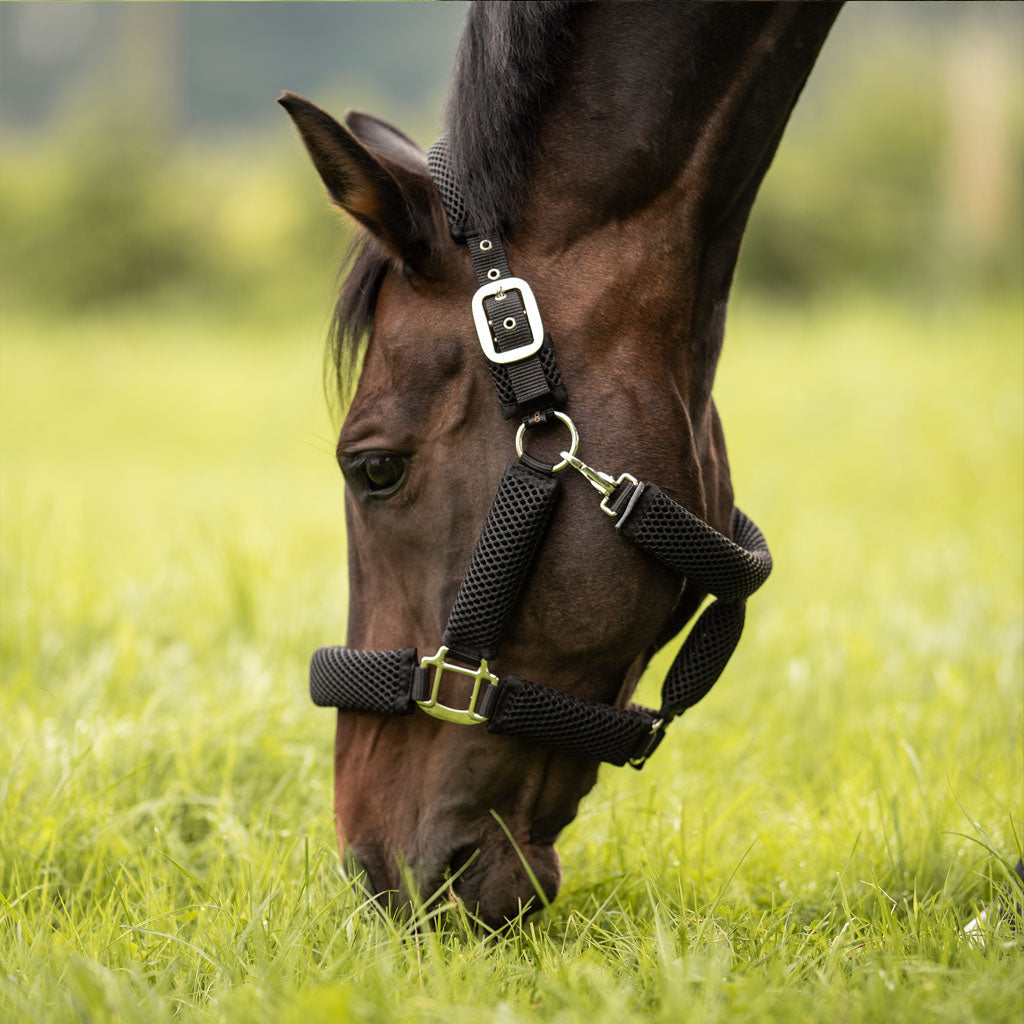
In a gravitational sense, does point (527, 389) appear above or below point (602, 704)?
above

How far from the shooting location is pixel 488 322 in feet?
5.98

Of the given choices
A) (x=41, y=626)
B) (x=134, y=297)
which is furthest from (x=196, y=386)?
(x=41, y=626)

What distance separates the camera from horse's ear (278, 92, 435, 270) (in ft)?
5.82

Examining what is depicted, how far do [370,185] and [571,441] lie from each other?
54 centimetres

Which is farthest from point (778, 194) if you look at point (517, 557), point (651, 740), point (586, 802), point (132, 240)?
point (517, 557)

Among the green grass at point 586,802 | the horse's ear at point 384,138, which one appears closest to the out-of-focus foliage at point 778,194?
the green grass at point 586,802

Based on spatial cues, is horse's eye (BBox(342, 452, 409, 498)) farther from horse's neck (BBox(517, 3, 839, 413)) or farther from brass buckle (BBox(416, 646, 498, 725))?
horse's neck (BBox(517, 3, 839, 413))

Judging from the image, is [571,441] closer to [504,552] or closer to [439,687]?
[504,552]

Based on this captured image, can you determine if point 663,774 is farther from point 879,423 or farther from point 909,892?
point 879,423

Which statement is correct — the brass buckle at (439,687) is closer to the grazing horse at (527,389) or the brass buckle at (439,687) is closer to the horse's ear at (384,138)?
the grazing horse at (527,389)

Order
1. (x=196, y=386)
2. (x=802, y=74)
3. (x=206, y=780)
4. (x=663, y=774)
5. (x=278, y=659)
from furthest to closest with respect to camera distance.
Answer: (x=196, y=386)
(x=278, y=659)
(x=663, y=774)
(x=206, y=780)
(x=802, y=74)

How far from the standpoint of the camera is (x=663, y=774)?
302 cm

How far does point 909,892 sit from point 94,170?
16.4 metres

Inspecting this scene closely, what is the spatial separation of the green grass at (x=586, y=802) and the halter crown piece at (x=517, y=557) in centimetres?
37
